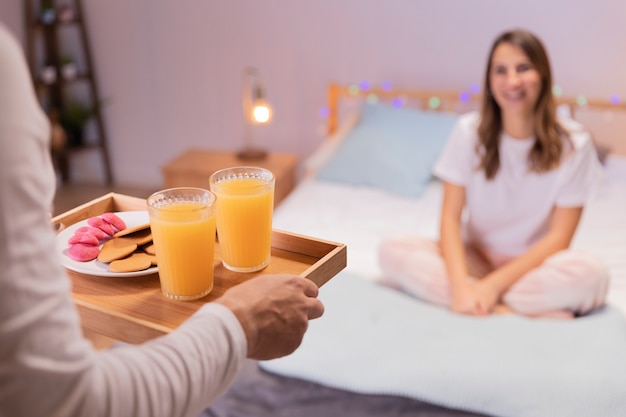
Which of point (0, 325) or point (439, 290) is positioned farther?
point (439, 290)

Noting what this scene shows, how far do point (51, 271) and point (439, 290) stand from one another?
5.16ft

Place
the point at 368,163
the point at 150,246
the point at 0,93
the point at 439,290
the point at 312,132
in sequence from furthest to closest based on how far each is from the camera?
the point at 312,132 → the point at 368,163 → the point at 439,290 → the point at 150,246 → the point at 0,93

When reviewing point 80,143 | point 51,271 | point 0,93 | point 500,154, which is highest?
point 0,93

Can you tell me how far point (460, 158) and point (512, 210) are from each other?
0.76 feet

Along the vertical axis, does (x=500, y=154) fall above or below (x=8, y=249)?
below

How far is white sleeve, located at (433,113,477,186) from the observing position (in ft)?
7.10

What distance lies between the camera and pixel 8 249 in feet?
1.79

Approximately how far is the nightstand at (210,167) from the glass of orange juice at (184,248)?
A: 2.26m

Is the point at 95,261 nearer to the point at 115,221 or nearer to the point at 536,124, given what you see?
the point at 115,221

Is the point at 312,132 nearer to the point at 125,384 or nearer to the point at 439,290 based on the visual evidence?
the point at 439,290

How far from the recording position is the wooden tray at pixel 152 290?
2.61ft

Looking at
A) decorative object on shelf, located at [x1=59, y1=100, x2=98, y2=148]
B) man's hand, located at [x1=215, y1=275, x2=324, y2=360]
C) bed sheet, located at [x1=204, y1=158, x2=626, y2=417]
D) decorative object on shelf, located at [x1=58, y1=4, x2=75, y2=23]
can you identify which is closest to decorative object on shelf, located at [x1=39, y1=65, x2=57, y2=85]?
decorative object on shelf, located at [x1=59, y1=100, x2=98, y2=148]

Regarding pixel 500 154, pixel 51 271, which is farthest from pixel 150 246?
pixel 500 154

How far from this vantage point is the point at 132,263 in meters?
0.91
